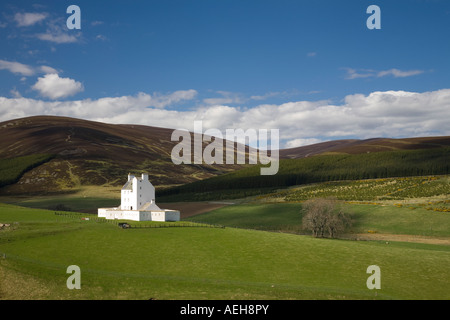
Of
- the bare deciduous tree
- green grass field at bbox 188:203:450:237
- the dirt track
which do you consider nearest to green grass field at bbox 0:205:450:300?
the dirt track

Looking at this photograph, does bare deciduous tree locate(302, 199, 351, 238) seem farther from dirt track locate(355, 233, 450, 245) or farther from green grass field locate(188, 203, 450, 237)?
green grass field locate(188, 203, 450, 237)

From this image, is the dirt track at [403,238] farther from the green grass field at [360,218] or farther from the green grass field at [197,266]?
the green grass field at [197,266]

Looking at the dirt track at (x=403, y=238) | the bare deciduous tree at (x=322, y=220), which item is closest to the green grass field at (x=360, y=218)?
the dirt track at (x=403, y=238)

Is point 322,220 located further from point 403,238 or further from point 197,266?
point 197,266

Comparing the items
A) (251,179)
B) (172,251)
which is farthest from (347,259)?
(251,179)

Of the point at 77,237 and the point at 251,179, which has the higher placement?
the point at 251,179

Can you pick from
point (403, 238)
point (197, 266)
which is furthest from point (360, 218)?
point (197, 266)

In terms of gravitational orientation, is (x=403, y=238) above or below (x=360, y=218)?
below
